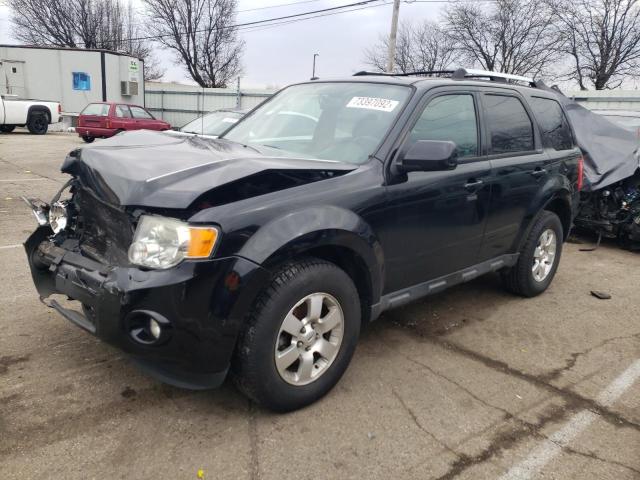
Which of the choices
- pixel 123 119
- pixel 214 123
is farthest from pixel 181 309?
pixel 123 119

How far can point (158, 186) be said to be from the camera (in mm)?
2445

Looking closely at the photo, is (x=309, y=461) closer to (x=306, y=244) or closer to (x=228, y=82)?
(x=306, y=244)

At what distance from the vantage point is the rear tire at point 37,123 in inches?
813

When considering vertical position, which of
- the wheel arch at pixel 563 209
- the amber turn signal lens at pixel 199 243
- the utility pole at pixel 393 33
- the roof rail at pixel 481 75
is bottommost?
the wheel arch at pixel 563 209

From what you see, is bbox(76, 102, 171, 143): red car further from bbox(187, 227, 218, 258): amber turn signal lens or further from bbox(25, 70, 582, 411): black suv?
bbox(187, 227, 218, 258): amber turn signal lens

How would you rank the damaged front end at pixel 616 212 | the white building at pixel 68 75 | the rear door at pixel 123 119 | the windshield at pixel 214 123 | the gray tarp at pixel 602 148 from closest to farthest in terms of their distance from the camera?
the gray tarp at pixel 602 148, the damaged front end at pixel 616 212, the windshield at pixel 214 123, the rear door at pixel 123 119, the white building at pixel 68 75

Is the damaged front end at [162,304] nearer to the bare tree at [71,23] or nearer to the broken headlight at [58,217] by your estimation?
the broken headlight at [58,217]

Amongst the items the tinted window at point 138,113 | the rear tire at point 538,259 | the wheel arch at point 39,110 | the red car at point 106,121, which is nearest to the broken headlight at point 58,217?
the rear tire at point 538,259

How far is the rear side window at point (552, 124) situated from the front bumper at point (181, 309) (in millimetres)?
3290

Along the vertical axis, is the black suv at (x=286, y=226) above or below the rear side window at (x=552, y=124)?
below

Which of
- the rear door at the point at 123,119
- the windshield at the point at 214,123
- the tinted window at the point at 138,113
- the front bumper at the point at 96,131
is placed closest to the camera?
the windshield at the point at 214,123

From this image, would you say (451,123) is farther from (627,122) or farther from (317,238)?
(627,122)

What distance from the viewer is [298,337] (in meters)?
2.71

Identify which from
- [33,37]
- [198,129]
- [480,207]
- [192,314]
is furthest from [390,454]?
[33,37]
